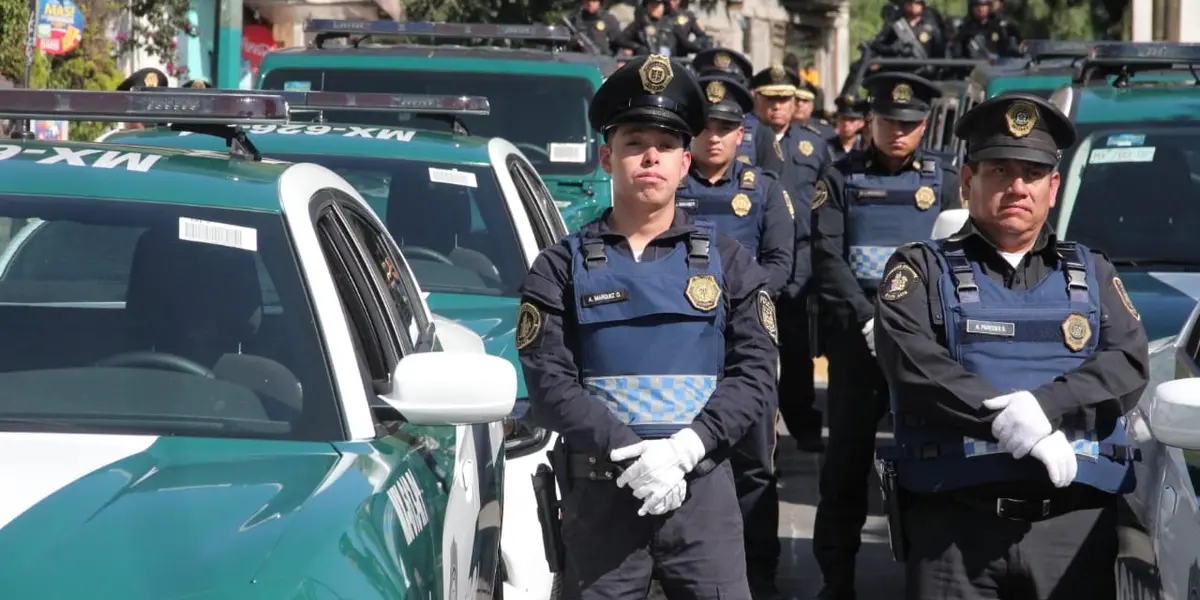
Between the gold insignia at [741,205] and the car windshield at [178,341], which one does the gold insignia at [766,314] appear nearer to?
the car windshield at [178,341]

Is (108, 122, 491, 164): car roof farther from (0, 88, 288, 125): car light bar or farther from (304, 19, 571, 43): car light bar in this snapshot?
(304, 19, 571, 43): car light bar

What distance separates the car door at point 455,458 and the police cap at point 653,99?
0.64 meters

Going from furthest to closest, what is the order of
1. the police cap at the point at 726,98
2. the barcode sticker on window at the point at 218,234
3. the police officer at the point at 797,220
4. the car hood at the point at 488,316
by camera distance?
the police officer at the point at 797,220
the police cap at the point at 726,98
the car hood at the point at 488,316
the barcode sticker on window at the point at 218,234

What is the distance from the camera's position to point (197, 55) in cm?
2353

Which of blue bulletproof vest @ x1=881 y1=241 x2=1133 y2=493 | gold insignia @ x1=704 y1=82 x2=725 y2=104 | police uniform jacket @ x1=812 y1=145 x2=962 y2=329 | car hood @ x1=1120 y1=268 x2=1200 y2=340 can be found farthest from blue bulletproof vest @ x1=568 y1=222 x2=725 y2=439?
gold insignia @ x1=704 y1=82 x2=725 y2=104

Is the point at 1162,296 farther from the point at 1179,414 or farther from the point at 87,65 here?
the point at 87,65

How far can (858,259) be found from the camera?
22.8ft

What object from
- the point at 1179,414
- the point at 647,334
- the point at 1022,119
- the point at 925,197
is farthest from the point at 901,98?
the point at 1179,414

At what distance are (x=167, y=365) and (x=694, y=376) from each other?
115 cm

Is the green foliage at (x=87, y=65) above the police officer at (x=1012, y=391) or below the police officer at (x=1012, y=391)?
above

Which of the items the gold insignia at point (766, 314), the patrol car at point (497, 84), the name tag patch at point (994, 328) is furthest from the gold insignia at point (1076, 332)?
the patrol car at point (497, 84)

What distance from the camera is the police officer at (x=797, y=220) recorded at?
838 cm

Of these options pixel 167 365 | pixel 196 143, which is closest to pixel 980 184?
pixel 167 365

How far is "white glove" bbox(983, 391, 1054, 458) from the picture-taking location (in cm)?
399
